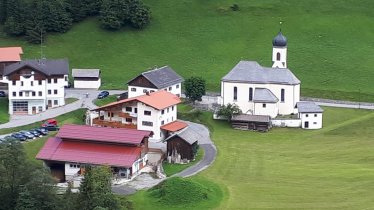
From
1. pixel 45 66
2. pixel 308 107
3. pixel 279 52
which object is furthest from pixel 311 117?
pixel 45 66

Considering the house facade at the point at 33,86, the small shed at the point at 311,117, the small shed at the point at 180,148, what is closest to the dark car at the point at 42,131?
the house facade at the point at 33,86

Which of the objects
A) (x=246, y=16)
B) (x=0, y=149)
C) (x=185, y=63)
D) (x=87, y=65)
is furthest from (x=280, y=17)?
(x=0, y=149)

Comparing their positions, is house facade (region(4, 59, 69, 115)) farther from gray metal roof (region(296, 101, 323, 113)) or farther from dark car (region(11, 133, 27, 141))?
gray metal roof (region(296, 101, 323, 113))

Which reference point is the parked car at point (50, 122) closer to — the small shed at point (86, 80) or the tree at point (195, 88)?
the tree at point (195, 88)

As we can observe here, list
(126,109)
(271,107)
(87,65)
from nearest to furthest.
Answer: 1. (126,109)
2. (271,107)
3. (87,65)

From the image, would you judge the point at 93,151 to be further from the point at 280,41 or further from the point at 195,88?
the point at 280,41

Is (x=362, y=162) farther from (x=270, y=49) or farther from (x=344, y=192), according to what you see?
(x=270, y=49)

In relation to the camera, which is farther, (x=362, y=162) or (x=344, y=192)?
(x=362, y=162)
